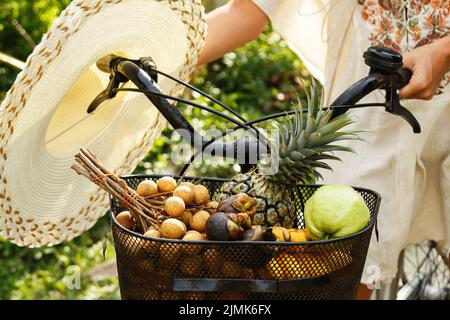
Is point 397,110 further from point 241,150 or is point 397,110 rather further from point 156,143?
point 156,143

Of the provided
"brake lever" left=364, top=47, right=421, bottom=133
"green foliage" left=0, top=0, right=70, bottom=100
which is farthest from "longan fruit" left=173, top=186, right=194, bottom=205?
"green foliage" left=0, top=0, right=70, bottom=100

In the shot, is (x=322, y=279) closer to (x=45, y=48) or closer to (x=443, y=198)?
(x=45, y=48)

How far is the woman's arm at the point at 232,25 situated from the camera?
2307mm

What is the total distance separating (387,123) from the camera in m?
2.39

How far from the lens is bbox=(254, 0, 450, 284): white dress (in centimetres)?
231

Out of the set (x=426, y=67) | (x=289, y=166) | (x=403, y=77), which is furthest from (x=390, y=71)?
(x=289, y=166)

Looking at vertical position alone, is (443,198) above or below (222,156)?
below

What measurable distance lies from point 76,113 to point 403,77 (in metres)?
0.88

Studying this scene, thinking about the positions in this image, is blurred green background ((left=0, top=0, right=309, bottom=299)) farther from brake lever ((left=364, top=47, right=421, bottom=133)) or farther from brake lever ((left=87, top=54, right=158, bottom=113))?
brake lever ((left=364, top=47, right=421, bottom=133))

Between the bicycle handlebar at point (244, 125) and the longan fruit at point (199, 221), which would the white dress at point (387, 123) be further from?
the longan fruit at point (199, 221)

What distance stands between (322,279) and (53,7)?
4871 mm

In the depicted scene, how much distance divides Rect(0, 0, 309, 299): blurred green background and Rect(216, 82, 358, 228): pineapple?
2242 mm

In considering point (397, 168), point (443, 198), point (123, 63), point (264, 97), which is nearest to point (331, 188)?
point (123, 63)

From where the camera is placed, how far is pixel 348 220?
4.69 ft
